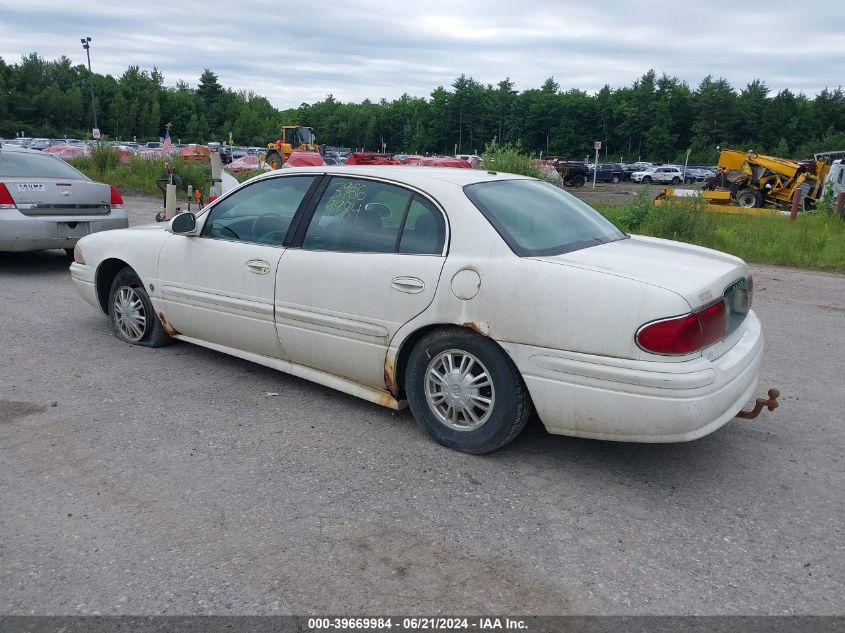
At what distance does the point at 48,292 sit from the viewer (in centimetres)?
797

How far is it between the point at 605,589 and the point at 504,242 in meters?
1.78

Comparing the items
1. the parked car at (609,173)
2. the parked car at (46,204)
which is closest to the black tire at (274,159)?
the parked car at (609,173)

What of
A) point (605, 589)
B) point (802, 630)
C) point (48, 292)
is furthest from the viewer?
point (48, 292)

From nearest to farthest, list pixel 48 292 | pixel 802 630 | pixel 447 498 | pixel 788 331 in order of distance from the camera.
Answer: pixel 802 630
pixel 447 498
pixel 788 331
pixel 48 292

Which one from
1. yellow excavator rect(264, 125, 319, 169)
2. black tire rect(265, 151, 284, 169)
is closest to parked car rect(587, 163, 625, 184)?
yellow excavator rect(264, 125, 319, 169)

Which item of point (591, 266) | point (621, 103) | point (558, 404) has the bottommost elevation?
point (558, 404)

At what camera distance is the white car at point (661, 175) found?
55.5 meters

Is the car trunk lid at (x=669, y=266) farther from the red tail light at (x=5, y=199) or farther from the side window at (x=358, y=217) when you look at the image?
the red tail light at (x=5, y=199)

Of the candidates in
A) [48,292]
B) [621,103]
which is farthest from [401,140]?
[48,292]

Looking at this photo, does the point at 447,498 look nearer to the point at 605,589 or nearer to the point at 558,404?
the point at 558,404

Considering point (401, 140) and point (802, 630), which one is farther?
point (401, 140)

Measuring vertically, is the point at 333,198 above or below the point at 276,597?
above

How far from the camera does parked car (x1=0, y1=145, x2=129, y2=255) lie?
8.34m

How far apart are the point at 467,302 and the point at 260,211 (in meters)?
1.84
